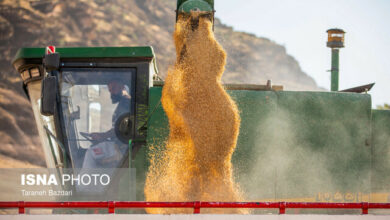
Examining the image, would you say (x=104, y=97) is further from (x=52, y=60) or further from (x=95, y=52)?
(x=52, y=60)

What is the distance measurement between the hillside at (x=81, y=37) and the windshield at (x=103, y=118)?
41.5ft

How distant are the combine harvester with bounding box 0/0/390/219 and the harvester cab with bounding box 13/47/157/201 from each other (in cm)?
1

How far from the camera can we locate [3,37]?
27.3m

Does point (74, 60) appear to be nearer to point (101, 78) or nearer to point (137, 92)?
point (101, 78)

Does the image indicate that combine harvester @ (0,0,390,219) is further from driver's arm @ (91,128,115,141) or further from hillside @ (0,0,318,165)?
hillside @ (0,0,318,165)

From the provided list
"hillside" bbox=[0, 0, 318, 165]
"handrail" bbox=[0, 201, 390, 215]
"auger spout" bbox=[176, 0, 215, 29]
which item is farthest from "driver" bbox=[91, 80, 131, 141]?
"hillside" bbox=[0, 0, 318, 165]

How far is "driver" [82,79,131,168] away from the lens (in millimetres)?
5000

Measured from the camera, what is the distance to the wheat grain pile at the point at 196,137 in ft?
15.7

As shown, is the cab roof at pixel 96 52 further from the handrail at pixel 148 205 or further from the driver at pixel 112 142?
the handrail at pixel 148 205

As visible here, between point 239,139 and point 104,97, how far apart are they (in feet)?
5.11

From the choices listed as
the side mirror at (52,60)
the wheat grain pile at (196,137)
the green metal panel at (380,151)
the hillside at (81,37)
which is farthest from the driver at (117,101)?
the hillside at (81,37)

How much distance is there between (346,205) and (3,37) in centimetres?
2670

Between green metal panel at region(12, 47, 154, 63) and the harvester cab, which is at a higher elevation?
green metal panel at region(12, 47, 154, 63)

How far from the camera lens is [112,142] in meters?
5.00
